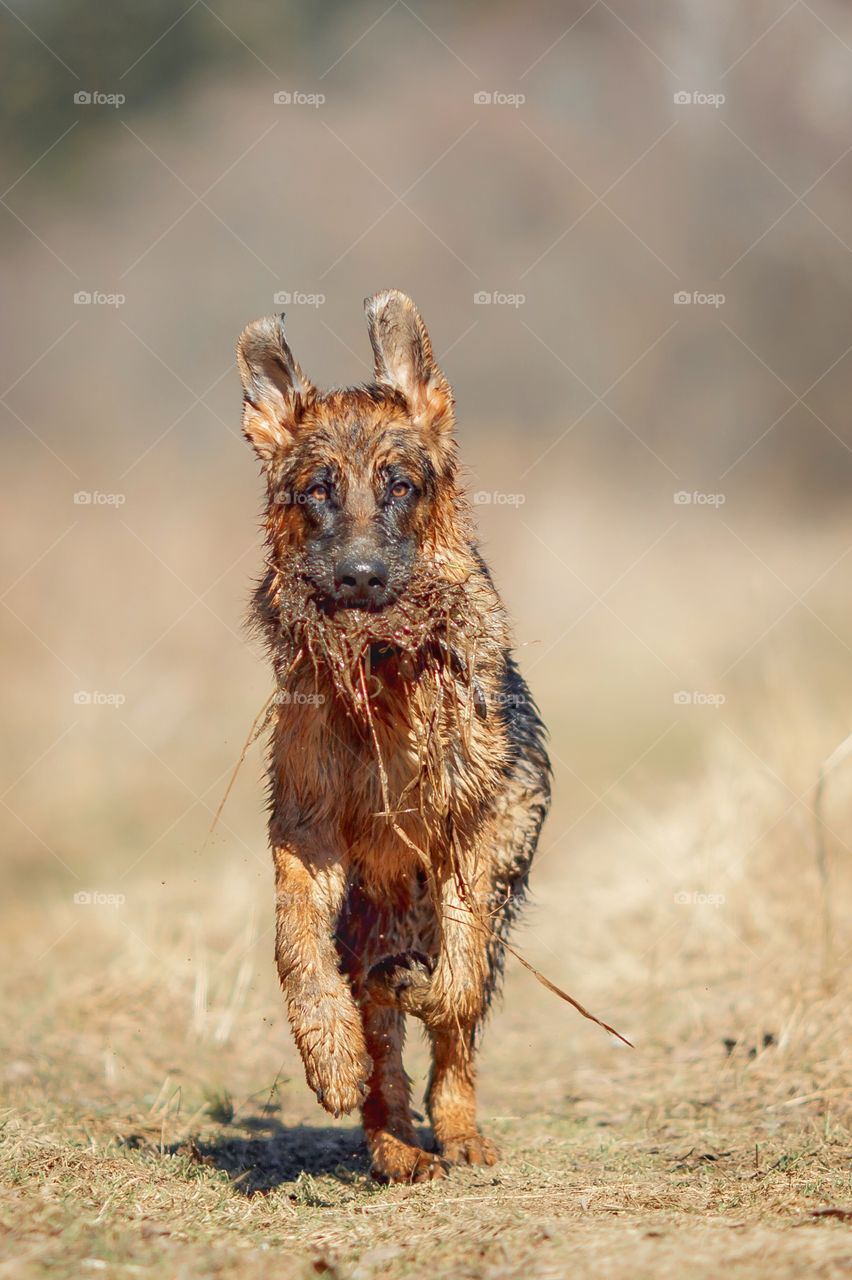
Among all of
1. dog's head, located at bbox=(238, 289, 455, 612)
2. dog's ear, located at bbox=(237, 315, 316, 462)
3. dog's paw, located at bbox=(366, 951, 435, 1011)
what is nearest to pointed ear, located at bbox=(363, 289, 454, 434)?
dog's head, located at bbox=(238, 289, 455, 612)

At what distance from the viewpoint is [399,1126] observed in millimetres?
6020

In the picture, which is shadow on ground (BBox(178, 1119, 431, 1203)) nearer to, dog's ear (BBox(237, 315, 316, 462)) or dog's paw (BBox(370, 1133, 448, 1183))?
dog's paw (BBox(370, 1133, 448, 1183))

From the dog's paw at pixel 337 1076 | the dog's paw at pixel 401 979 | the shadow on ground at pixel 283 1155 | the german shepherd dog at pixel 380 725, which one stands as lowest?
the shadow on ground at pixel 283 1155

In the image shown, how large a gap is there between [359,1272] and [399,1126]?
2062 mm

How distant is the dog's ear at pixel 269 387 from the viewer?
5.79 m

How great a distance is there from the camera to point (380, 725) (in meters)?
5.48

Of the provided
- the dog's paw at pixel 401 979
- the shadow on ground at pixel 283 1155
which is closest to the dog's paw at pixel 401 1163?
the shadow on ground at pixel 283 1155

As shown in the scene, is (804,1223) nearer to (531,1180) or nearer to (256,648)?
(531,1180)

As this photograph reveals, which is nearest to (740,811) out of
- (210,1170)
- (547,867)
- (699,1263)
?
(547,867)

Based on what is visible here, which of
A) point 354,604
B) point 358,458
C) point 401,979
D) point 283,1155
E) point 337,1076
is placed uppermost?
point 358,458

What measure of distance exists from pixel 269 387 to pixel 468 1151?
3.53 metres

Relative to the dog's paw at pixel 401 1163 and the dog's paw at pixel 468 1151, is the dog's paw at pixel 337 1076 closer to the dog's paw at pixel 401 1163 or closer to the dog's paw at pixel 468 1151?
the dog's paw at pixel 401 1163

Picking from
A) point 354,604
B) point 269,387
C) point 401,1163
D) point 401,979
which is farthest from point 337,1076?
point 269,387

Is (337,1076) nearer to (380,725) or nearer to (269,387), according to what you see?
(380,725)
